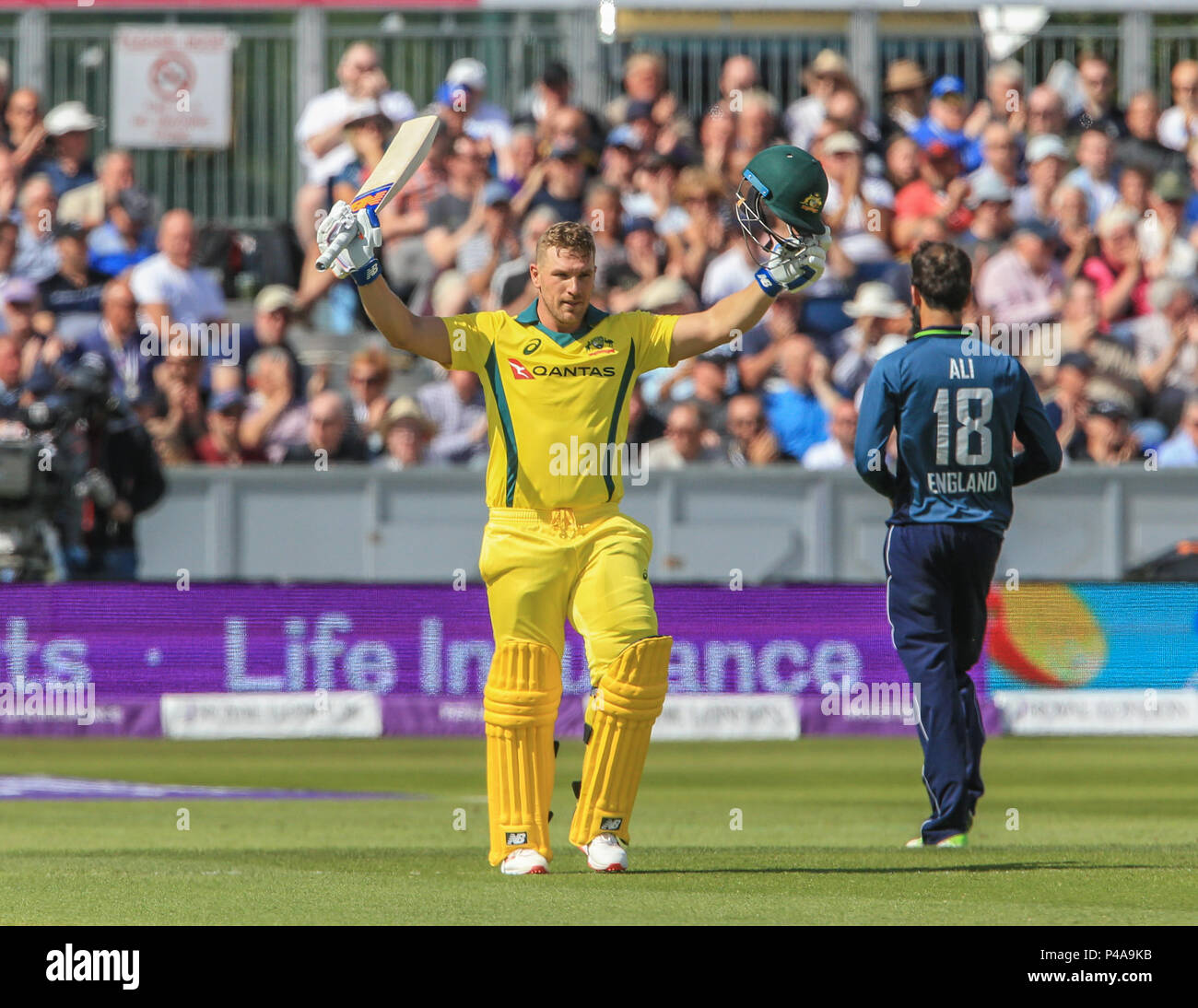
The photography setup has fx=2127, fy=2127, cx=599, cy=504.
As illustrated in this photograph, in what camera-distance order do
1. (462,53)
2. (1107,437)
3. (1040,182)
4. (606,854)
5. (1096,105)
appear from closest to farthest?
(606,854), (1107,437), (1040,182), (1096,105), (462,53)

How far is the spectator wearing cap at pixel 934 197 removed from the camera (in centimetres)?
1838

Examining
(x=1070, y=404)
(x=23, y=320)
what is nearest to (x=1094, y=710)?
(x=1070, y=404)

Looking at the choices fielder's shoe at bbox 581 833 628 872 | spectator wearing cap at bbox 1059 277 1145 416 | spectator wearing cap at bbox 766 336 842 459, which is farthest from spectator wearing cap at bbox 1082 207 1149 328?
fielder's shoe at bbox 581 833 628 872

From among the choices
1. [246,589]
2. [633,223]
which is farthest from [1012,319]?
[246,589]

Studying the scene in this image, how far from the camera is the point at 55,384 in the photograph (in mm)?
15727

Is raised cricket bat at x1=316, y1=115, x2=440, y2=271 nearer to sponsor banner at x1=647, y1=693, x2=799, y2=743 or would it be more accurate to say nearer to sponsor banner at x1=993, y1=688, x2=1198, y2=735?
sponsor banner at x1=647, y1=693, x2=799, y2=743

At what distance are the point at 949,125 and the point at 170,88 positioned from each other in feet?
22.9

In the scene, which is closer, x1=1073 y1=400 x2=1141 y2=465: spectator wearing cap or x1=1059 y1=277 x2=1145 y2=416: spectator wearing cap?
x1=1073 y1=400 x2=1141 y2=465: spectator wearing cap

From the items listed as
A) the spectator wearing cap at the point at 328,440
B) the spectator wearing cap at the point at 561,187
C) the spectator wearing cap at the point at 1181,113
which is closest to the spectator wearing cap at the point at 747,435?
the spectator wearing cap at the point at 561,187

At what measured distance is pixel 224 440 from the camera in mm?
16719

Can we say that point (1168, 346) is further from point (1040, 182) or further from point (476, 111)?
point (476, 111)

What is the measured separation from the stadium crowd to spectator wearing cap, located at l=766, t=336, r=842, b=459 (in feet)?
0.07

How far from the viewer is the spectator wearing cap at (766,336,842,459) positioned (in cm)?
1683

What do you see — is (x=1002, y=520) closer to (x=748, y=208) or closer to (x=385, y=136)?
(x=748, y=208)
